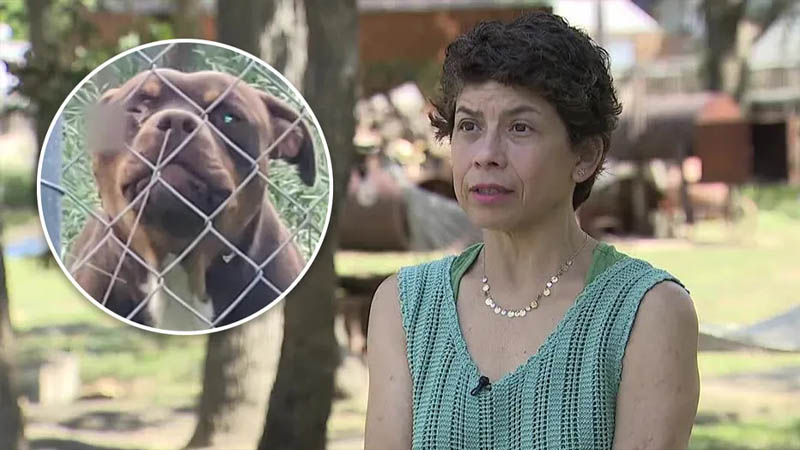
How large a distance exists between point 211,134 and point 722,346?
5.10ft

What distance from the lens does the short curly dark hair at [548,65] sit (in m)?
1.29

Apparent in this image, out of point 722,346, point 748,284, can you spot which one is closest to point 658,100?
point 748,284

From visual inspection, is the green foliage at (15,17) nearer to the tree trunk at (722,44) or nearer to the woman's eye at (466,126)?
the woman's eye at (466,126)

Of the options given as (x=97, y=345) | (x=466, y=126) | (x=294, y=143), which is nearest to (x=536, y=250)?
(x=466, y=126)

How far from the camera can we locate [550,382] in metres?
1.32

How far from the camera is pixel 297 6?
324 cm

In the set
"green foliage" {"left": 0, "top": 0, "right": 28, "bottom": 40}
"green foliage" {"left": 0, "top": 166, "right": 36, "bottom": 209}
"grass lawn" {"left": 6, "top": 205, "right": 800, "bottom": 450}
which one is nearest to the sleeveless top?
"grass lawn" {"left": 6, "top": 205, "right": 800, "bottom": 450}

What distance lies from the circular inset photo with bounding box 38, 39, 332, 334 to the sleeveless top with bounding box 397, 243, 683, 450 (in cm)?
111

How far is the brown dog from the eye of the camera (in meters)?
2.46

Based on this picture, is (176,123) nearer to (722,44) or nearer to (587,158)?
(587,158)

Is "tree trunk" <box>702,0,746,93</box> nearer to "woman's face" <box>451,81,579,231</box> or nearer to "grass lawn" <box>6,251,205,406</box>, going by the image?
"grass lawn" <box>6,251,205,406</box>

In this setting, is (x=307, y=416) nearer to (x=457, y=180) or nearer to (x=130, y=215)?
(x=130, y=215)

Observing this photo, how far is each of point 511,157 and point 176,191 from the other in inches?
51.9

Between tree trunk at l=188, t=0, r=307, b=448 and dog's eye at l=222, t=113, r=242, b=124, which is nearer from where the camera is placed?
dog's eye at l=222, t=113, r=242, b=124
